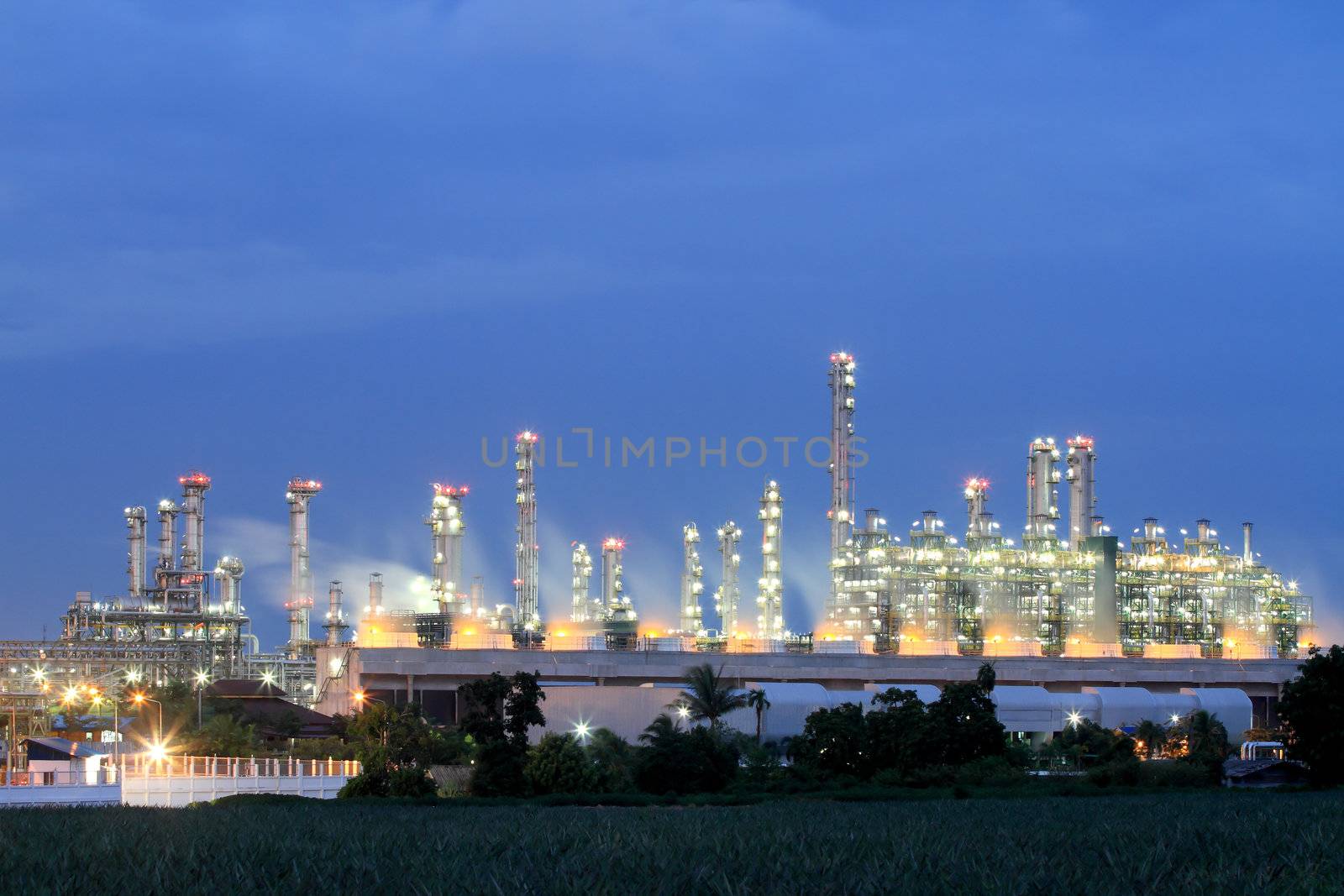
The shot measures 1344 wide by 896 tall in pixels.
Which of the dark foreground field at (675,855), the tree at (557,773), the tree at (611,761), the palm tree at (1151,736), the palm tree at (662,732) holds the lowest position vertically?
the palm tree at (1151,736)

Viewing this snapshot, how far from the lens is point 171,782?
60.8 meters

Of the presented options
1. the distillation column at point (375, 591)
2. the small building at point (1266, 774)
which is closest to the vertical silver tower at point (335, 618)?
the distillation column at point (375, 591)

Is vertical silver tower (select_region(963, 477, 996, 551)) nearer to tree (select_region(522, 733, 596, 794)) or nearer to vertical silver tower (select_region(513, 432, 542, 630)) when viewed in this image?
vertical silver tower (select_region(513, 432, 542, 630))

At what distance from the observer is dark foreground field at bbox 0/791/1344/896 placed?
2239 cm

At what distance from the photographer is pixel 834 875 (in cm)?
2314

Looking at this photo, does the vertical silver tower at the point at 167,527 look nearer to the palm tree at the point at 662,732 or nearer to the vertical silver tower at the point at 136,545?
the vertical silver tower at the point at 136,545

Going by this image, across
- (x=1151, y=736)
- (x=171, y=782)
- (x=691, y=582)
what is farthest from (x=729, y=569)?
(x=171, y=782)

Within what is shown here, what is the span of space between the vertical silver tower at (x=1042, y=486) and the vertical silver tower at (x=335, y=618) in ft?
213

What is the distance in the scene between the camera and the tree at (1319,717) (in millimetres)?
68562

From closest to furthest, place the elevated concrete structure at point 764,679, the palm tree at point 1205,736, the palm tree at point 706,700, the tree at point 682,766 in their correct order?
the tree at point 682,766 < the palm tree at point 1205,736 < the palm tree at point 706,700 < the elevated concrete structure at point 764,679

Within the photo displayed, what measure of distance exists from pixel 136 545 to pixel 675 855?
134424 mm

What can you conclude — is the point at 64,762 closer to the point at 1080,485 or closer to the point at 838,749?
the point at 838,749

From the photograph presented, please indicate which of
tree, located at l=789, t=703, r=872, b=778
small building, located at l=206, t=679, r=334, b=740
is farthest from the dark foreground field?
small building, located at l=206, t=679, r=334, b=740

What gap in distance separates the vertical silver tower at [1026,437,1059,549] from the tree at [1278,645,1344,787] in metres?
71.2
